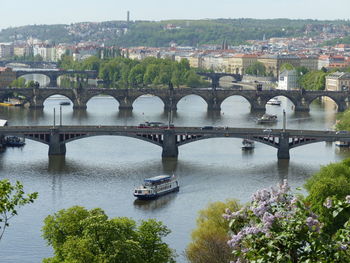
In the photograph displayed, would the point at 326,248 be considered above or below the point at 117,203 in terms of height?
above

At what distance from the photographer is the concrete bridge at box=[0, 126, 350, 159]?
41719 millimetres

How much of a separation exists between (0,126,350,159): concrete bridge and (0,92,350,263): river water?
24.2 inches

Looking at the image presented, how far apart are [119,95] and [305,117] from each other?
47.7 ft

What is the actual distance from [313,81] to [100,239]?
72.6 meters

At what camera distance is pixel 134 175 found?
3703cm

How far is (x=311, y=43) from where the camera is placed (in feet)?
623

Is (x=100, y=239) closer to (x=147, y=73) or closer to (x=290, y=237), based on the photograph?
(x=290, y=237)

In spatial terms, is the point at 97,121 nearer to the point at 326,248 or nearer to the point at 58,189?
the point at 58,189

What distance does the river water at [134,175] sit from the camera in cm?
2778

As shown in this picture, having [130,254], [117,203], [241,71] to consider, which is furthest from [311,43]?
[130,254]

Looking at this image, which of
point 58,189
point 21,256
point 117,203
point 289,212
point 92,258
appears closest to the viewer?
point 289,212

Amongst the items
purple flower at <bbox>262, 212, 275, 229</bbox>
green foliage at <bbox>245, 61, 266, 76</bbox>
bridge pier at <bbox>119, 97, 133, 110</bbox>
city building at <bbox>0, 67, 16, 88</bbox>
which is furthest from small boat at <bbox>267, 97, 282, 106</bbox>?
A: purple flower at <bbox>262, 212, 275, 229</bbox>

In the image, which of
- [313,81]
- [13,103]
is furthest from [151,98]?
[313,81]

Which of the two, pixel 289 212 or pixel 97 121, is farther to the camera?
pixel 97 121
